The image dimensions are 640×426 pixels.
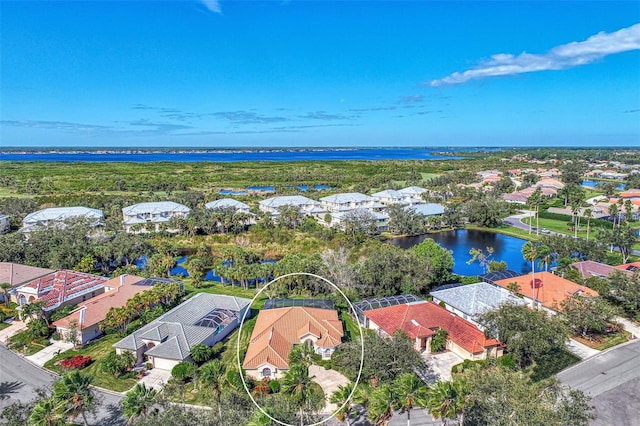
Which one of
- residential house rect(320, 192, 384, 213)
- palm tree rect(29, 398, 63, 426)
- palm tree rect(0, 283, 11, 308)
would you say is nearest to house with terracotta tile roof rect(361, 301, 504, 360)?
palm tree rect(29, 398, 63, 426)

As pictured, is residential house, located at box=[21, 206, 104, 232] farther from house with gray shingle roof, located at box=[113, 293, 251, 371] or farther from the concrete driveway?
house with gray shingle roof, located at box=[113, 293, 251, 371]

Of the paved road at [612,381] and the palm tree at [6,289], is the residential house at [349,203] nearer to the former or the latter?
the palm tree at [6,289]

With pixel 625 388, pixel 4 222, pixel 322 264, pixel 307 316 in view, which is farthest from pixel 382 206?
pixel 4 222

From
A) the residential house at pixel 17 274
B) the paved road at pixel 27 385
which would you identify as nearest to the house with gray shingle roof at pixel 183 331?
the paved road at pixel 27 385

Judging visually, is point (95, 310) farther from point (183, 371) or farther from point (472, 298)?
point (472, 298)

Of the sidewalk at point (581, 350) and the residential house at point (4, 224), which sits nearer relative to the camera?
the sidewalk at point (581, 350)

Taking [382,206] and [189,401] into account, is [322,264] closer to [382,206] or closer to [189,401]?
[189,401]
